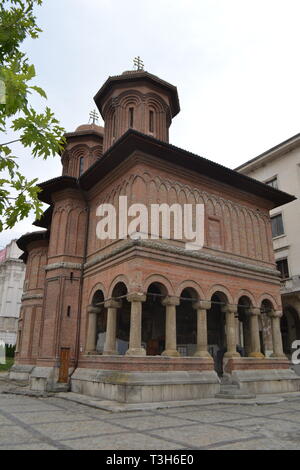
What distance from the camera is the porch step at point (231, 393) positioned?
42.6 ft

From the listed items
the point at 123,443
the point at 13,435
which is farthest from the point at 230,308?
the point at 13,435

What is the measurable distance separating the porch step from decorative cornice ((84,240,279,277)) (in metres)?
5.03

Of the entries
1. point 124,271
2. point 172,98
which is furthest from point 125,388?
point 172,98

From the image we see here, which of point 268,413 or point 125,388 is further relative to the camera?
point 125,388

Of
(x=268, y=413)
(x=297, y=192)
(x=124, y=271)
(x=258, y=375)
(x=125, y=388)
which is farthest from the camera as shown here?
(x=297, y=192)

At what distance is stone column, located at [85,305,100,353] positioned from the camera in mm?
16078

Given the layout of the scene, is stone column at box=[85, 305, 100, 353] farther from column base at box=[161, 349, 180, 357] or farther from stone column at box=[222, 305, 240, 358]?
stone column at box=[222, 305, 240, 358]

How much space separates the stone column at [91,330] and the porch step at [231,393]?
582 centimetres

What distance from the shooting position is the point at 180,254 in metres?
14.5

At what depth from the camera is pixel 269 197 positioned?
63.8 ft

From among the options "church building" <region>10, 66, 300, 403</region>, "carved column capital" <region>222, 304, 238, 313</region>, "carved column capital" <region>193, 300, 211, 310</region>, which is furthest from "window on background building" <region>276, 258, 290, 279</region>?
"carved column capital" <region>193, 300, 211, 310</region>

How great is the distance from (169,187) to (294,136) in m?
13.3

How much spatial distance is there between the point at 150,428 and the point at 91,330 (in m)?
8.93

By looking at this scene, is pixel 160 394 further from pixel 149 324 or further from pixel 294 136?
pixel 294 136
